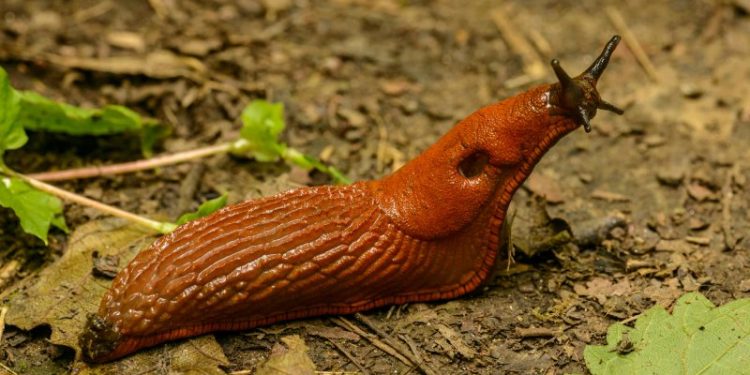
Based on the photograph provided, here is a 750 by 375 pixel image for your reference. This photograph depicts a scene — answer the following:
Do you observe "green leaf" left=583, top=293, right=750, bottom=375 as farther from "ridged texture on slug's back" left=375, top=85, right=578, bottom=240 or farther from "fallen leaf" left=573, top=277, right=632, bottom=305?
"ridged texture on slug's back" left=375, top=85, right=578, bottom=240

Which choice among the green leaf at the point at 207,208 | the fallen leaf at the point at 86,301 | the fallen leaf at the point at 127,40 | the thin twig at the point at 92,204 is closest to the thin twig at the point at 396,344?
the fallen leaf at the point at 86,301

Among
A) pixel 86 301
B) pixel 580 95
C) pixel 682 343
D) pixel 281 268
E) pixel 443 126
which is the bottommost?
pixel 682 343

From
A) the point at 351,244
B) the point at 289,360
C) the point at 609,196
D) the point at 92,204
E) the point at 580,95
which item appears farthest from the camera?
the point at 609,196

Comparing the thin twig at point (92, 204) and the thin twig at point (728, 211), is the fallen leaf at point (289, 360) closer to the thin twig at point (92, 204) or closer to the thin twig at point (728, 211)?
the thin twig at point (92, 204)

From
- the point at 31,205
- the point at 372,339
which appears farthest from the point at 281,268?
the point at 31,205

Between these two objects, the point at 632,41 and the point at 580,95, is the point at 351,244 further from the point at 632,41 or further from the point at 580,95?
the point at 632,41

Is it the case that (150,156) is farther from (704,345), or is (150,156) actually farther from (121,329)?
(704,345)
